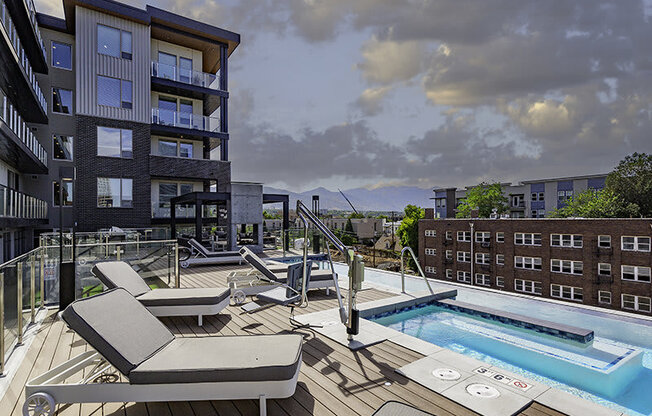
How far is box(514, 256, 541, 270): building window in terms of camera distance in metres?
31.6

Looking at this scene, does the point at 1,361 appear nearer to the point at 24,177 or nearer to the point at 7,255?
the point at 7,255

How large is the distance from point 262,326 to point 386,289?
3.47m

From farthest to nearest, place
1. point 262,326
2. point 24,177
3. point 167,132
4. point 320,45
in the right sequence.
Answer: point 167,132 < point 24,177 < point 320,45 < point 262,326

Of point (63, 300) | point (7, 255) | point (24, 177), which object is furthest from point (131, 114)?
point (63, 300)

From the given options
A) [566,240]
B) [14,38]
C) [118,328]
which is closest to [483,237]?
[566,240]

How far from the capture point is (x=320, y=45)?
1694 centimetres

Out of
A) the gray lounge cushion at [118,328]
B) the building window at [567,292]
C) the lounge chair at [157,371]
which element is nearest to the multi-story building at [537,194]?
the building window at [567,292]

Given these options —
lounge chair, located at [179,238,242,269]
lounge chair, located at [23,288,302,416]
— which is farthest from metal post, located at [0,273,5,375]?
lounge chair, located at [179,238,242,269]

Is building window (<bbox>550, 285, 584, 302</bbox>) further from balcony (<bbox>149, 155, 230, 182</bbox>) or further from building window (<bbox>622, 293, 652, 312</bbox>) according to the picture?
balcony (<bbox>149, 155, 230, 182</bbox>)

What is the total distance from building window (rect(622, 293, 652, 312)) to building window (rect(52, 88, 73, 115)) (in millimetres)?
39786

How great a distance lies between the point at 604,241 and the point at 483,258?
10.3 meters

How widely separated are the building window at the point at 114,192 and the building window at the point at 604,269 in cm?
3380

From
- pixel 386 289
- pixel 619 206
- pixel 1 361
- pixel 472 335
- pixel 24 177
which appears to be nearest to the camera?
pixel 1 361

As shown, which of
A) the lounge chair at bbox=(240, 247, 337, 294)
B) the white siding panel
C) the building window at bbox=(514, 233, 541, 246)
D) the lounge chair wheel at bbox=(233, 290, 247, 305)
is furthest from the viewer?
the building window at bbox=(514, 233, 541, 246)
